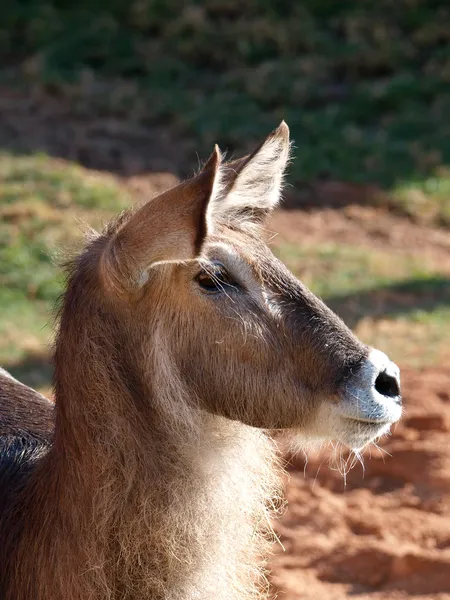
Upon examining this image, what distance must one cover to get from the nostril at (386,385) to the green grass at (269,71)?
7840 millimetres

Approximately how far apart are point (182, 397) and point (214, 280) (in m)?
0.34

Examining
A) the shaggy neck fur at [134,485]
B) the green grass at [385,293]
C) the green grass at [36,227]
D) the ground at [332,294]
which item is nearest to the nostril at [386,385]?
the shaggy neck fur at [134,485]

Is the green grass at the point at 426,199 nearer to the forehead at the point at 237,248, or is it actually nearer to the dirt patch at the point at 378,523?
the dirt patch at the point at 378,523

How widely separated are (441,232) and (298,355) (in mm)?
7466

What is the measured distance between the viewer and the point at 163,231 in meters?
2.89

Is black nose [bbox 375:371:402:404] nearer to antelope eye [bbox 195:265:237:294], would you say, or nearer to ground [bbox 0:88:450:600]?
antelope eye [bbox 195:265:237:294]

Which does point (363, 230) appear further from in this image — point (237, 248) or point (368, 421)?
point (368, 421)

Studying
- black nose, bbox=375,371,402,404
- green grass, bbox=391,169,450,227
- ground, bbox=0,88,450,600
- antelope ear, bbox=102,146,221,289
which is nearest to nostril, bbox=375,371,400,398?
black nose, bbox=375,371,402,404

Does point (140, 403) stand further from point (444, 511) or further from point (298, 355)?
point (444, 511)

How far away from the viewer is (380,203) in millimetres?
10695

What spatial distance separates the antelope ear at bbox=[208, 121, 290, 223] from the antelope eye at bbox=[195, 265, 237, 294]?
0.47 ft

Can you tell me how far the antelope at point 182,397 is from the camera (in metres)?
3.10

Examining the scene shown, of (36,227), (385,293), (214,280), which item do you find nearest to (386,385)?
(214,280)

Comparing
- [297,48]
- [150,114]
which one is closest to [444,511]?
[150,114]
